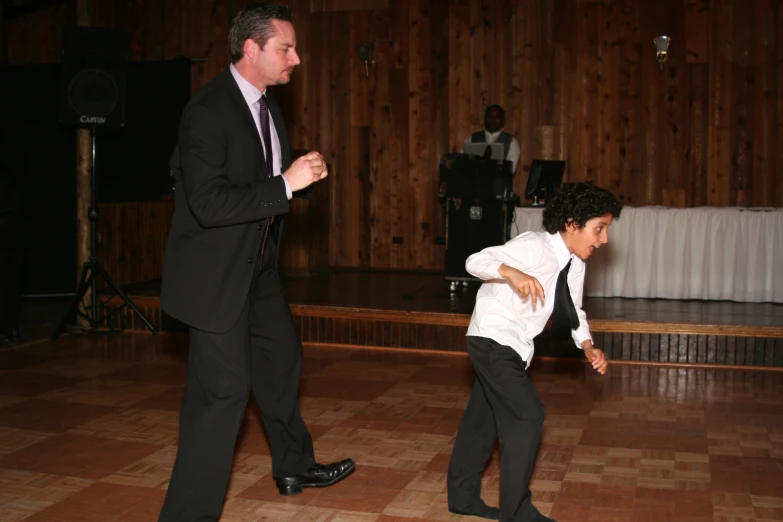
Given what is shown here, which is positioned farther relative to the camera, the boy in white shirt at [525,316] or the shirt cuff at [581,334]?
the shirt cuff at [581,334]

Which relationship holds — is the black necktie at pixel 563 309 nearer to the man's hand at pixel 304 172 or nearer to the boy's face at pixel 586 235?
the boy's face at pixel 586 235

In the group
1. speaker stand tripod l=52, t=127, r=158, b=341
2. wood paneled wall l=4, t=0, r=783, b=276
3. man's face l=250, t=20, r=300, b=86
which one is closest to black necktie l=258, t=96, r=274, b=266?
man's face l=250, t=20, r=300, b=86

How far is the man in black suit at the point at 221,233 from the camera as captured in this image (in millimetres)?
2734

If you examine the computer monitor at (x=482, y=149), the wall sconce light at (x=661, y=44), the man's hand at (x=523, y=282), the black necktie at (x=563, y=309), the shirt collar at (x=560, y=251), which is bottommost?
the black necktie at (x=563, y=309)

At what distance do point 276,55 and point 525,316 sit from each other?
117 cm

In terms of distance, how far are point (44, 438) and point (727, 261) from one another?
5261 mm

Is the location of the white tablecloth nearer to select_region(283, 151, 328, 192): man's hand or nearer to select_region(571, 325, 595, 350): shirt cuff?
select_region(571, 325, 595, 350): shirt cuff

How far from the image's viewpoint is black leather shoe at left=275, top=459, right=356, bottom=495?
3520 millimetres

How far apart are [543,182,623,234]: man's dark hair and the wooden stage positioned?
314cm

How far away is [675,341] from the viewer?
6062mm

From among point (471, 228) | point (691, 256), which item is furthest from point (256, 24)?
point (691, 256)

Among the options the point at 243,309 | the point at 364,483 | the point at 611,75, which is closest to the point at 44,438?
the point at 364,483

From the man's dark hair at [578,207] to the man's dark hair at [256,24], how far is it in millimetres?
1078

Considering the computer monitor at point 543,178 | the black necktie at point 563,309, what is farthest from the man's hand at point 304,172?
the computer monitor at point 543,178
